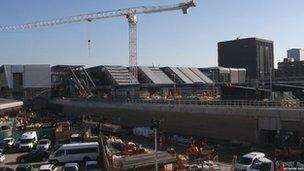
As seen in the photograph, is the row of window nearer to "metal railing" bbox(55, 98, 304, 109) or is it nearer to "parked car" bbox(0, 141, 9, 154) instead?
"parked car" bbox(0, 141, 9, 154)

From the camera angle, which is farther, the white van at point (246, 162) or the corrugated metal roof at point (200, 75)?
the corrugated metal roof at point (200, 75)

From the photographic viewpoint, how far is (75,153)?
4106 cm

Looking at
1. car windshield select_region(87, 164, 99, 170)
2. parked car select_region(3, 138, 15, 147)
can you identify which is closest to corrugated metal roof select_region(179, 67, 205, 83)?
parked car select_region(3, 138, 15, 147)

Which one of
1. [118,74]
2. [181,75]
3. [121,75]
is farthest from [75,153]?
[181,75]

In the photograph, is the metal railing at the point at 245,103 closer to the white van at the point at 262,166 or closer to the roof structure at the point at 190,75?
the white van at the point at 262,166

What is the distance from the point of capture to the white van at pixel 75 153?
1601 inches

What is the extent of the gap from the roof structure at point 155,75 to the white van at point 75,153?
82311mm

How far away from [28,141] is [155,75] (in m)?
80.3

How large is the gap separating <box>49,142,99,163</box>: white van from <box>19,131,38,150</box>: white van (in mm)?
9635

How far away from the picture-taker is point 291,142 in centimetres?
4494

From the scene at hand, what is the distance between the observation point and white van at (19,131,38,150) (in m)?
49.7

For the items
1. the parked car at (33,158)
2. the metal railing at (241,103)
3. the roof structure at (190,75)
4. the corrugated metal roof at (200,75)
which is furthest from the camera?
the corrugated metal roof at (200,75)

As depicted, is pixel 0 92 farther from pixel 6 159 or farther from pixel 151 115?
pixel 6 159

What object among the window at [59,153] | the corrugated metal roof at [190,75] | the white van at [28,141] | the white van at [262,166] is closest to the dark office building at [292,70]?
the corrugated metal roof at [190,75]
